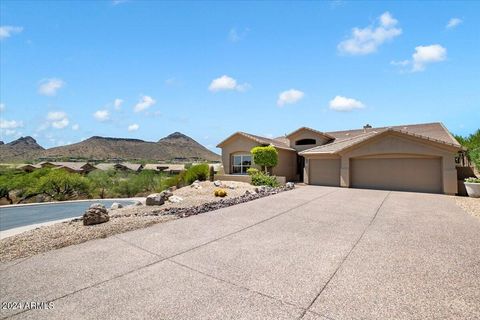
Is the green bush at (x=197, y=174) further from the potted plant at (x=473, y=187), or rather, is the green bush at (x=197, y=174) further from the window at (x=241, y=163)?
the potted plant at (x=473, y=187)

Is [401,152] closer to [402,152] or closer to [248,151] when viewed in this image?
[402,152]

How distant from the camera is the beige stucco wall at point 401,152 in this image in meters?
15.0

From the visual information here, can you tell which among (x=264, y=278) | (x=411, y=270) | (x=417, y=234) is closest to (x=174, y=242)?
(x=264, y=278)

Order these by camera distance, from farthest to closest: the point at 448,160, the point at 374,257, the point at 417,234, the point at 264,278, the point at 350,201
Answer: the point at 448,160 → the point at 350,201 → the point at 417,234 → the point at 374,257 → the point at 264,278

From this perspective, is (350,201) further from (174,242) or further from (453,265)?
(174,242)

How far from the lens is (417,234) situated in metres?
7.09

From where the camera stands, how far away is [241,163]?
25.5 metres

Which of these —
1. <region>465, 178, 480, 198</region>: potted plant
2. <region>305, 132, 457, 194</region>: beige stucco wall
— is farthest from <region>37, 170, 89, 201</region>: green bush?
<region>465, 178, 480, 198</region>: potted plant

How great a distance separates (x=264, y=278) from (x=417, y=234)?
5139 millimetres

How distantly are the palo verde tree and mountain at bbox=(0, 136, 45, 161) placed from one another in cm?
9317

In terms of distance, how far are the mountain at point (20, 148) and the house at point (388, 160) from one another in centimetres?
9526

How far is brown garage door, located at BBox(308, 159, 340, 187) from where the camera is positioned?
64.5 ft

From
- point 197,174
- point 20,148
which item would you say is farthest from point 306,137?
point 20,148

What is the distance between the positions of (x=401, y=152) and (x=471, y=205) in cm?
557
